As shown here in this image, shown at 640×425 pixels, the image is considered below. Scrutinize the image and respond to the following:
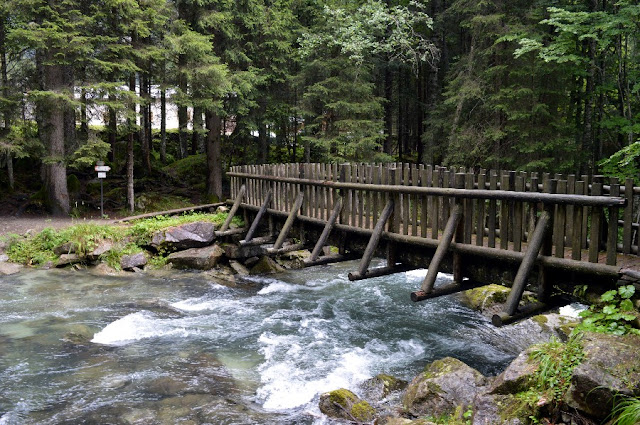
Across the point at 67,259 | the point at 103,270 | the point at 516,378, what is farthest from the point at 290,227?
the point at 516,378

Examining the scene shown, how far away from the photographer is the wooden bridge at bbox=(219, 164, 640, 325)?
5691 mm

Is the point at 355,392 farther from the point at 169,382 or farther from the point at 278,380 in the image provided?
the point at 169,382

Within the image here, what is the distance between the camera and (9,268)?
1297cm

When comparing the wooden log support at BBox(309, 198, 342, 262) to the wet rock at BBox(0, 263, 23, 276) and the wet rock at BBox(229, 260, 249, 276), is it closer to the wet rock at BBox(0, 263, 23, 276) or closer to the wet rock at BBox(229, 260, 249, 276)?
the wet rock at BBox(229, 260, 249, 276)

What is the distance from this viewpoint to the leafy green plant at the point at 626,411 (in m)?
3.81

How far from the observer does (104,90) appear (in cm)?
1634

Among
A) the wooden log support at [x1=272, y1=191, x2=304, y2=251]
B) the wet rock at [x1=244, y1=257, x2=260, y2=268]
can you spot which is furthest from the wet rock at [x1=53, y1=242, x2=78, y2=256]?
the wooden log support at [x1=272, y1=191, x2=304, y2=251]

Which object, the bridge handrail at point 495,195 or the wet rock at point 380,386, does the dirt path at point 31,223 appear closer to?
the bridge handrail at point 495,195

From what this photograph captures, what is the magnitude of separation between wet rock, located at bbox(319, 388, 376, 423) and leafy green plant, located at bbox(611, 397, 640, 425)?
298 centimetres

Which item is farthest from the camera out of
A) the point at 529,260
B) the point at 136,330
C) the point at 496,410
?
the point at 136,330

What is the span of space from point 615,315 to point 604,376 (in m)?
1.15

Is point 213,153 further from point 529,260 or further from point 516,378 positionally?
point 516,378

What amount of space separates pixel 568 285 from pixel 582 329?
1.00m

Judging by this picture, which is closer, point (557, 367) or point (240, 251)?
point (557, 367)
